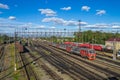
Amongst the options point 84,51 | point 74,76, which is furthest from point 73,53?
point 74,76

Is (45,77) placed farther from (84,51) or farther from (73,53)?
(73,53)

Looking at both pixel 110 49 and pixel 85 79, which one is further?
pixel 110 49

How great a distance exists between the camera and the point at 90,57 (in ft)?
168

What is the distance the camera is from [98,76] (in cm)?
3186

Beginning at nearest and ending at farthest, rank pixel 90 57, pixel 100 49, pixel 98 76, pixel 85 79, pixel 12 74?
1. pixel 85 79
2. pixel 98 76
3. pixel 12 74
4. pixel 90 57
5. pixel 100 49

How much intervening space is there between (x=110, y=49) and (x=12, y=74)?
44.1 m

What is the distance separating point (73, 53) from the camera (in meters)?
66.0

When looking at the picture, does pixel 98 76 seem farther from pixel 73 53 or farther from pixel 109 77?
pixel 73 53

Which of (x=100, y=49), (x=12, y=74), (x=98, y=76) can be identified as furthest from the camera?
(x=100, y=49)

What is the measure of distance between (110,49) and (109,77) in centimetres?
3950

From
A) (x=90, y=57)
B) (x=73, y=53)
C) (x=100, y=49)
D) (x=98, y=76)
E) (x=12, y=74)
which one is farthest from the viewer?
(x=100, y=49)

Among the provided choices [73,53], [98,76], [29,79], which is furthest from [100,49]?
[29,79]

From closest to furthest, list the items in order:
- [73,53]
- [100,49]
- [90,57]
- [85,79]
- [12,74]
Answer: [85,79] < [12,74] < [90,57] < [73,53] < [100,49]

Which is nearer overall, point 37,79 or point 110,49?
point 37,79
